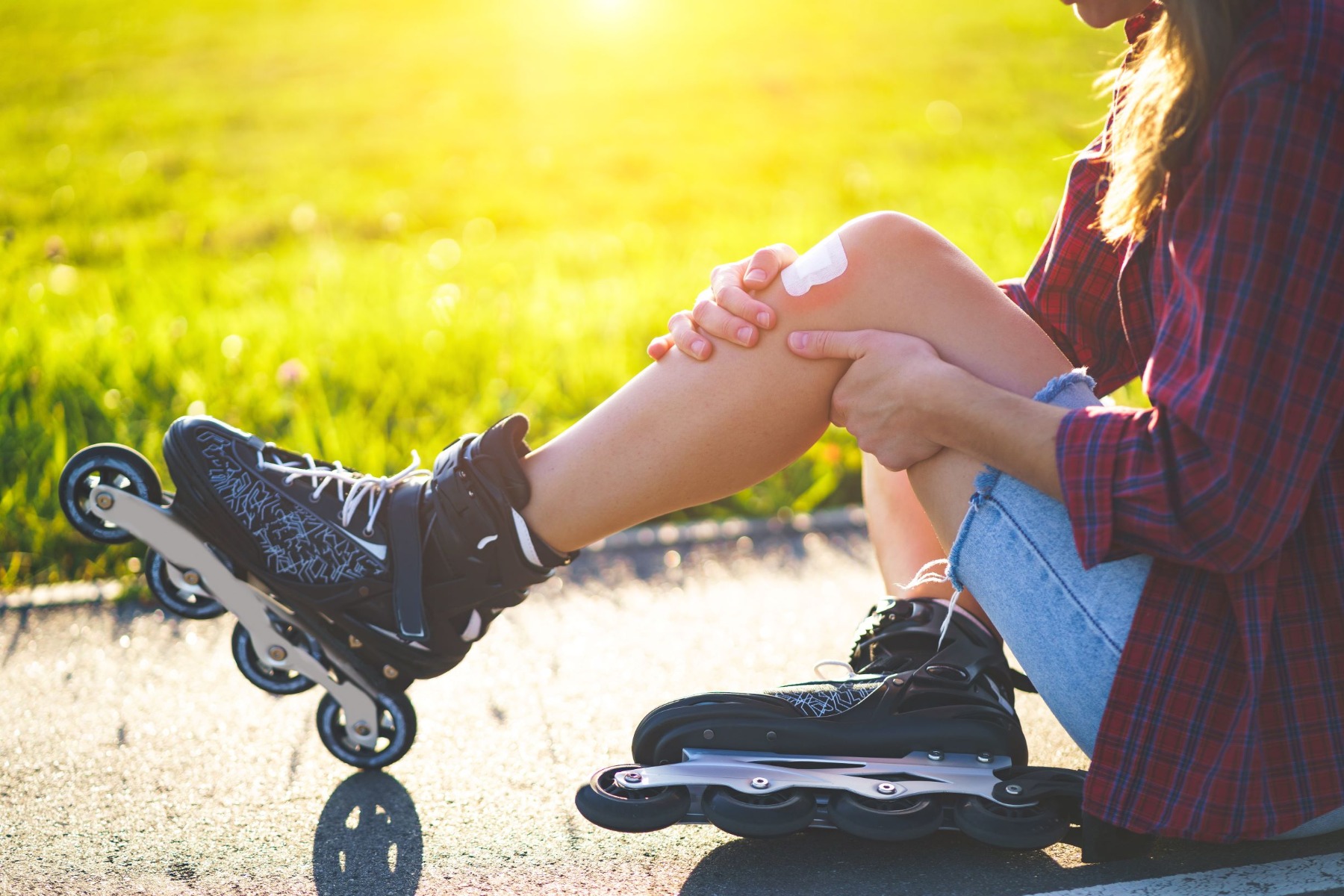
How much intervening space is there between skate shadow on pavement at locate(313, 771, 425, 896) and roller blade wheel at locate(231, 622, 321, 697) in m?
0.19

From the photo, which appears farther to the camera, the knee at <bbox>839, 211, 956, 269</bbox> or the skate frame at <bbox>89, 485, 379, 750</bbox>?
the skate frame at <bbox>89, 485, 379, 750</bbox>

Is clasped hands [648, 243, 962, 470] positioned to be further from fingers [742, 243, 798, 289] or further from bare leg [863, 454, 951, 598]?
bare leg [863, 454, 951, 598]

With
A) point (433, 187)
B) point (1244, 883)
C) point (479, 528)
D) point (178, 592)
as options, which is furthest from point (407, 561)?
point (433, 187)

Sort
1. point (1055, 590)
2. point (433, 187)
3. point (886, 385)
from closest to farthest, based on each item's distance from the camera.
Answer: point (1055, 590) → point (886, 385) → point (433, 187)

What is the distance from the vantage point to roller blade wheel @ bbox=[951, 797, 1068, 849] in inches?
64.9

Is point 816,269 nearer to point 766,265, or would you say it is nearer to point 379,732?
point 766,265

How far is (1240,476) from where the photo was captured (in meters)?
1.34

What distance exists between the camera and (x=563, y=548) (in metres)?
1.82

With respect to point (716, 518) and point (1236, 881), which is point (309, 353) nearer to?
point (716, 518)

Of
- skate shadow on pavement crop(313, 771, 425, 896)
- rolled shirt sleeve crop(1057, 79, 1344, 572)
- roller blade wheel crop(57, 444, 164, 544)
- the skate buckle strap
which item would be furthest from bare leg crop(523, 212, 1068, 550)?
roller blade wheel crop(57, 444, 164, 544)

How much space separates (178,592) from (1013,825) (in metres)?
1.39

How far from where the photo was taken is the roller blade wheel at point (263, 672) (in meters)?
1.95

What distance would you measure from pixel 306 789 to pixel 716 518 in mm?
1575

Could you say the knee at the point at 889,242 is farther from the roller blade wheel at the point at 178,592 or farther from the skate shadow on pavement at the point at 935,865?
the roller blade wheel at the point at 178,592
